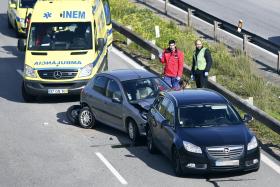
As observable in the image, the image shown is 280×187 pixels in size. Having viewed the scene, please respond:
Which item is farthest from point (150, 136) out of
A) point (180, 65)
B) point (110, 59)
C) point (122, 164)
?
point (110, 59)

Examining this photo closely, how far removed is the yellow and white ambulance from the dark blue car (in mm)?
15457

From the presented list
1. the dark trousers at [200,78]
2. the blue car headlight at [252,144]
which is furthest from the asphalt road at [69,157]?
the dark trousers at [200,78]

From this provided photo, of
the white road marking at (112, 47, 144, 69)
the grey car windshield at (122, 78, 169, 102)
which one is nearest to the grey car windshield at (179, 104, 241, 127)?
the grey car windshield at (122, 78, 169, 102)

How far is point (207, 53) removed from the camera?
68.5 ft

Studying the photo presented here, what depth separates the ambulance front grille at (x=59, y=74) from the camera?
72.8 feet

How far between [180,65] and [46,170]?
6.26 metres

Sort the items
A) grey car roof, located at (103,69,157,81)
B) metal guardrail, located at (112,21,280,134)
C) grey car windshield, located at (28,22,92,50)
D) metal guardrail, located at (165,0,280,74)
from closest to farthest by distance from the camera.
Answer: metal guardrail, located at (112,21,280,134) < grey car roof, located at (103,69,157,81) < grey car windshield, located at (28,22,92,50) < metal guardrail, located at (165,0,280,74)

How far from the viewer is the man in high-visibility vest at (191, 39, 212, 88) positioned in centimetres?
2092

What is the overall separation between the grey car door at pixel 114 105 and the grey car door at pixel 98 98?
0.15 m

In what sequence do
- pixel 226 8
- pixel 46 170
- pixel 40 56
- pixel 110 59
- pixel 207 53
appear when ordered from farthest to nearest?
pixel 226 8 < pixel 110 59 < pixel 40 56 < pixel 207 53 < pixel 46 170

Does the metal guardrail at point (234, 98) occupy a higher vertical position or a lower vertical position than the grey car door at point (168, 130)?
lower

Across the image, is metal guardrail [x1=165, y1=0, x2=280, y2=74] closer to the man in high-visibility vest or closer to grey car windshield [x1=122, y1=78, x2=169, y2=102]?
the man in high-visibility vest

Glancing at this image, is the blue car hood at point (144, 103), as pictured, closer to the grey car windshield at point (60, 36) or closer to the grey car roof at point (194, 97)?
the grey car roof at point (194, 97)

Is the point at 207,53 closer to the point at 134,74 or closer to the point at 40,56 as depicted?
the point at 134,74
